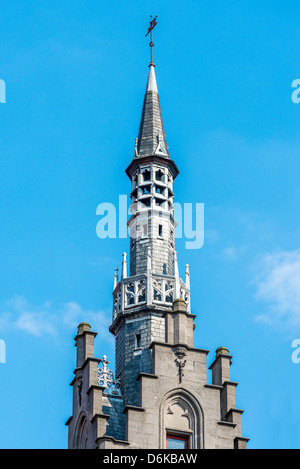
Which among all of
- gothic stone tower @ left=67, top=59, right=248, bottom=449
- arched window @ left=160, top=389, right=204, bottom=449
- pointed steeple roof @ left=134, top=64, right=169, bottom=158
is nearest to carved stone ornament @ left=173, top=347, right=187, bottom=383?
gothic stone tower @ left=67, top=59, right=248, bottom=449

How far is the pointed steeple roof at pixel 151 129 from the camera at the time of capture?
62250 millimetres

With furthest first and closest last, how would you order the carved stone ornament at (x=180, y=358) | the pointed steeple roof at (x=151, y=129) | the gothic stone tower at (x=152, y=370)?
the pointed steeple roof at (x=151, y=129) → the carved stone ornament at (x=180, y=358) → the gothic stone tower at (x=152, y=370)

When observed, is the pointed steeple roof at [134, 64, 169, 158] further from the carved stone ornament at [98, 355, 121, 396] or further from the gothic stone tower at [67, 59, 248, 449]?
the carved stone ornament at [98, 355, 121, 396]

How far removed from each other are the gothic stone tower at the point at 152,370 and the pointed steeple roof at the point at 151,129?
1.27 metres

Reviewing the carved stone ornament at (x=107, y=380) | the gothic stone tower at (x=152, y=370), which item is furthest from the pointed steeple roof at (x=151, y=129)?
the carved stone ornament at (x=107, y=380)

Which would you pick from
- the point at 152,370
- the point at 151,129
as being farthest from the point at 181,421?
the point at 151,129

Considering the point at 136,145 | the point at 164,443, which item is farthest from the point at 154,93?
the point at 164,443

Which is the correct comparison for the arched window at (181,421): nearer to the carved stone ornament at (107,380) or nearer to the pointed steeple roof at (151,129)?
the carved stone ornament at (107,380)

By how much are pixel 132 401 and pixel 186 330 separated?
2.98 meters

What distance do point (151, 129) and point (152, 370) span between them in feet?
42.1

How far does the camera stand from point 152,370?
53656 mm
